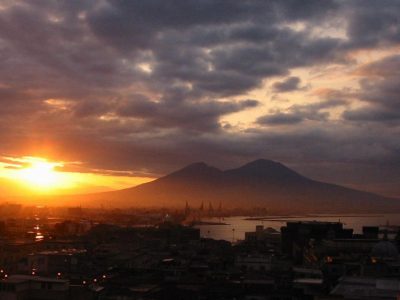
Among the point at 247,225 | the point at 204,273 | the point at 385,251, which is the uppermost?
the point at 247,225

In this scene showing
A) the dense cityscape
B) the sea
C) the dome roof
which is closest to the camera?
the dense cityscape

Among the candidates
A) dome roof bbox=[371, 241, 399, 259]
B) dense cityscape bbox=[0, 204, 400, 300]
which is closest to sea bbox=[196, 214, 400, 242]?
dense cityscape bbox=[0, 204, 400, 300]

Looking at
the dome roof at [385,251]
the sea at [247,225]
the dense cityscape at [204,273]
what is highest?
the sea at [247,225]

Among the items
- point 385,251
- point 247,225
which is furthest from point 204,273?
point 247,225

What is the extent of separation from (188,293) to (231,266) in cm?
822

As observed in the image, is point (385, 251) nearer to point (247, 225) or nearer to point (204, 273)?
point (204, 273)

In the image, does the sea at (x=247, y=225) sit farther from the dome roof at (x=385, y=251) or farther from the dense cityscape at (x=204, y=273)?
the dome roof at (x=385, y=251)

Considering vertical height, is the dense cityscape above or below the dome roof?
below

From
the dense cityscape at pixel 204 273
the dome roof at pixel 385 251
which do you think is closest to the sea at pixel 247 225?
the dense cityscape at pixel 204 273

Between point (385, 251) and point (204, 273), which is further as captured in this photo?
point (385, 251)

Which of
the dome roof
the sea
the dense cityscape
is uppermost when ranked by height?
the sea

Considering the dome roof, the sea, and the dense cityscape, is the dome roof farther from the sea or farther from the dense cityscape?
the sea

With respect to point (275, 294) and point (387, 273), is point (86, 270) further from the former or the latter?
point (387, 273)

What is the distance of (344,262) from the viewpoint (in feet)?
88.6
